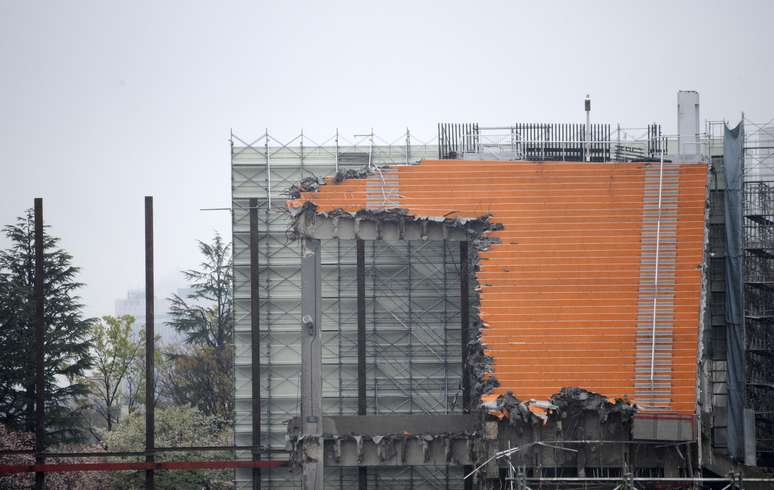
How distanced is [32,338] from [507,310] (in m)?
24.4

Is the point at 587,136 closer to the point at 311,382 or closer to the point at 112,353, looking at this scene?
the point at 311,382

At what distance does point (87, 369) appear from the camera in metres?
47.3

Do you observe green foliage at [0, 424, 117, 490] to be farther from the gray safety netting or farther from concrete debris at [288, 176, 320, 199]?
the gray safety netting

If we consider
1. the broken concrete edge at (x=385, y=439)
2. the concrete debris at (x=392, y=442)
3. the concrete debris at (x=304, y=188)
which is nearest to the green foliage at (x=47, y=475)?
the broken concrete edge at (x=385, y=439)

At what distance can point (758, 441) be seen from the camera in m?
29.7

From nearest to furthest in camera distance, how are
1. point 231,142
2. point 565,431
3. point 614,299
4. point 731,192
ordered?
point 565,431 → point 614,299 → point 731,192 → point 231,142

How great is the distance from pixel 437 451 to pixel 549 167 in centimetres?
886

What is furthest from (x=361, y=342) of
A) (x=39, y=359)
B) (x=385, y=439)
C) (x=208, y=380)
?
(x=208, y=380)

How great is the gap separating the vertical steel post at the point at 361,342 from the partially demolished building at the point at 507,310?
0.11m

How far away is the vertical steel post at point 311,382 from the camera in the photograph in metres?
27.3

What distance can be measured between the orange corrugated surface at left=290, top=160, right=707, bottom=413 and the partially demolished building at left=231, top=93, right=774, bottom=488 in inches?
2.2

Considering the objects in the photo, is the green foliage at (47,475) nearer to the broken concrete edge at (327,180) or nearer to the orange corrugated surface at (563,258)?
the broken concrete edge at (327,180)

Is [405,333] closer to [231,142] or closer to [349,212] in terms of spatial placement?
[349,212]

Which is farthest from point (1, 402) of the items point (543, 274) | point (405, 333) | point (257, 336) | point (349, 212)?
point (543, 274)
